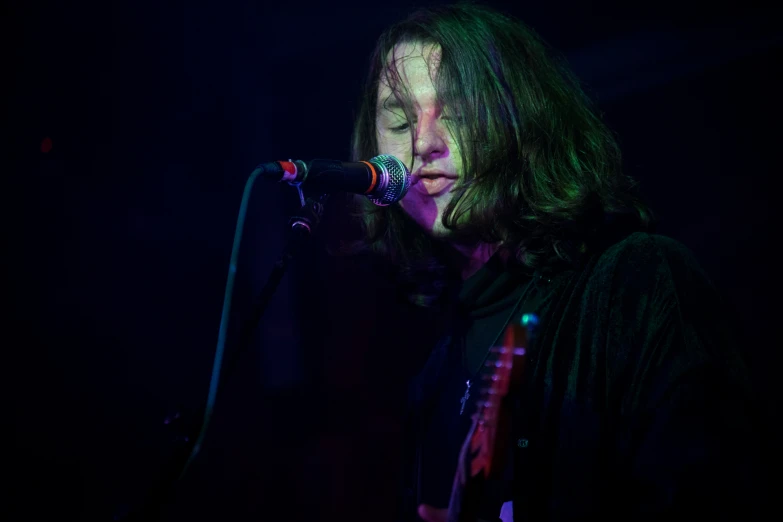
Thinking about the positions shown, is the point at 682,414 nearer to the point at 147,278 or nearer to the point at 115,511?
the point at 115,511

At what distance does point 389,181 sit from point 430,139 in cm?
28

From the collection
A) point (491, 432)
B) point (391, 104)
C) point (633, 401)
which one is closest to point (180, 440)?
point (491, 432)

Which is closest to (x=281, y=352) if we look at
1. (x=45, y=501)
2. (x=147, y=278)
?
(x=147, y=278)

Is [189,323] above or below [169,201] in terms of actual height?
below

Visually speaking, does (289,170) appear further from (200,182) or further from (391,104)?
(200,182)

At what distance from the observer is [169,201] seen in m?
2.57

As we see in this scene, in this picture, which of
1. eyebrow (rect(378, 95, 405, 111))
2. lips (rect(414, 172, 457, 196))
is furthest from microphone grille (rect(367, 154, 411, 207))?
eyebrow (rect(378, 95, 405, 111))

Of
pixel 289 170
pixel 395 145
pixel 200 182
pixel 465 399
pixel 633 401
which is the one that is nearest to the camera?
pixel 633 401

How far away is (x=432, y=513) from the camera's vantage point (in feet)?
4.75

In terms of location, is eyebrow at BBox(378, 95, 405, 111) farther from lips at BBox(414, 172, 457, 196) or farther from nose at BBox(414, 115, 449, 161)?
lips at BBox(414, 172, 457, 196)

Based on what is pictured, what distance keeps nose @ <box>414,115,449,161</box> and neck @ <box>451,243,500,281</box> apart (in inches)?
13.6

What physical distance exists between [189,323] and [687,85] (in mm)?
2841

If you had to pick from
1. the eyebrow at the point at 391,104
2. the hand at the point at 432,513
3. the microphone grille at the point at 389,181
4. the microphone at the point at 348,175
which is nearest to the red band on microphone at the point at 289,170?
the microphone at the point at 348,175

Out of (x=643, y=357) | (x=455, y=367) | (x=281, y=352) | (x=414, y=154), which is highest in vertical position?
(x=414, y=154)
